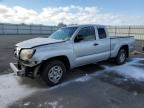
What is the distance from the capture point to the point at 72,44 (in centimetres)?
544

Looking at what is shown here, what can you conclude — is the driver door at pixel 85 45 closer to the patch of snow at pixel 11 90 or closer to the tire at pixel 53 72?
the tire at pixel 53 72

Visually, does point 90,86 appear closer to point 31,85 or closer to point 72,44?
point 72,44

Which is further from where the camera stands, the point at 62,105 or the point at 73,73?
the point at 73,73

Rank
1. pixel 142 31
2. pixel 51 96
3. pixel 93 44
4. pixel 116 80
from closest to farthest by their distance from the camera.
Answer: pixel 51 96 < pixel 116 80 < pixel 93 44 < pixel 142 31

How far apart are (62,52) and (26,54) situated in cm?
108

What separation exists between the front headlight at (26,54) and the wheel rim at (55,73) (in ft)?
2.55

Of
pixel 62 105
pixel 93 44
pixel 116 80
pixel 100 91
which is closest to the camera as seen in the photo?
pixel 62 105

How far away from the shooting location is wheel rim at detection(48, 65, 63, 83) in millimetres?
5070

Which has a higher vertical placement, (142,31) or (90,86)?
(142,31)

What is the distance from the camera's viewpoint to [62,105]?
3930mm

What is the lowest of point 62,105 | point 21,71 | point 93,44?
point 62,105

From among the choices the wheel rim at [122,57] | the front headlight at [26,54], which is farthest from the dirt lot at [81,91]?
the wheel rim at [122,57]

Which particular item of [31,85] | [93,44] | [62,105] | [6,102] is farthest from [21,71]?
[93,44]

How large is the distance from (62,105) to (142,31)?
2111 centimetres
